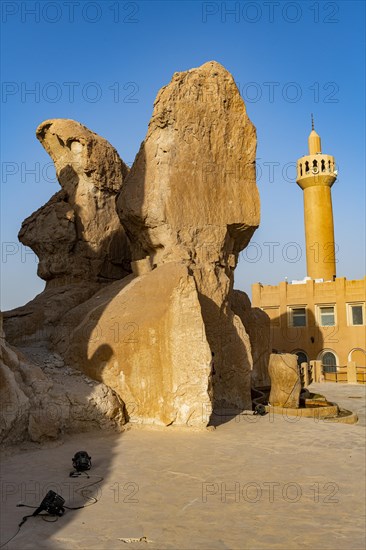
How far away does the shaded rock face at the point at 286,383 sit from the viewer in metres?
13.6

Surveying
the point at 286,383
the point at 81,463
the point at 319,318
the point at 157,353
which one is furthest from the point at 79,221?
the point at 319,318

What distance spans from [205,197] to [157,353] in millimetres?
5031

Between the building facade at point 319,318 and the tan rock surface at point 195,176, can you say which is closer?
the tan rock surface at point 195,176

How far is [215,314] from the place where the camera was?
1257 centimetres

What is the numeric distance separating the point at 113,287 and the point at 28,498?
7787mm

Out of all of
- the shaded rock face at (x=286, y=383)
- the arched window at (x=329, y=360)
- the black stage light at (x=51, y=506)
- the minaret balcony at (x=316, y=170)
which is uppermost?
the minaret balcony at (x=316, y=170)

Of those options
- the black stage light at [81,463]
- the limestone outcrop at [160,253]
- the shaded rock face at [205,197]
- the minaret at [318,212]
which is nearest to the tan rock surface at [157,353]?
the limestone outcrop at [160,253]

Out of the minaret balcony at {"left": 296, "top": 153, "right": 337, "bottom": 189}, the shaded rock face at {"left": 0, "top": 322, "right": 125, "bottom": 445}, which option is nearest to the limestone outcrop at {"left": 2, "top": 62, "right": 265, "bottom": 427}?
the shaded rock face at {"left": 0, "top": 322, "right": 125, "bottom": 445}

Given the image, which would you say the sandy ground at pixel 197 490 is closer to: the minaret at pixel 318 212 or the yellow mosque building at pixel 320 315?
the yellow mosque building at pixel 320 315

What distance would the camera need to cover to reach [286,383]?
44.7 feet

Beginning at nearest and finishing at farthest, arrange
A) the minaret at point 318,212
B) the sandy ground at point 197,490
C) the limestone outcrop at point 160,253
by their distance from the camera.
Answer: the sandy ground at point 197,490 < the limestone outcrop at point 160,253 < the minaret at point 318,212

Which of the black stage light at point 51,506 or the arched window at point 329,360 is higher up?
the black stage light at point 51,506

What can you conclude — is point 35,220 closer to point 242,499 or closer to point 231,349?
point 231,349

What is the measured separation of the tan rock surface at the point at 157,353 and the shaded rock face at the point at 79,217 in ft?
17.3
